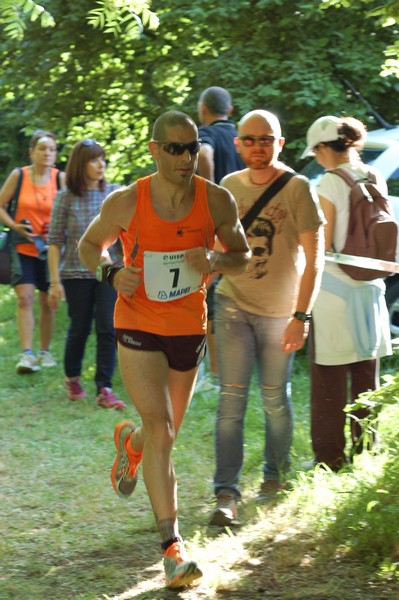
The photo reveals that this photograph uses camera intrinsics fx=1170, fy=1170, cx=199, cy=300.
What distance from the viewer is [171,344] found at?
5.09m

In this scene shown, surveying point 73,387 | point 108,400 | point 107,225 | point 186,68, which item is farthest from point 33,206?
point 107,225

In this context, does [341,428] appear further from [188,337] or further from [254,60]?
[254,60]

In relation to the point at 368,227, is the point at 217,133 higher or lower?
higher

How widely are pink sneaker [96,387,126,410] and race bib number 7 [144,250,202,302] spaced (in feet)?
12.7

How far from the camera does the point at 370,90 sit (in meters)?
11.3

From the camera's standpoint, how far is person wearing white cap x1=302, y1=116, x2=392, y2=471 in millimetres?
6141

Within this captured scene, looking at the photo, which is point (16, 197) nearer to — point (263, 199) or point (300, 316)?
point (263, 199)

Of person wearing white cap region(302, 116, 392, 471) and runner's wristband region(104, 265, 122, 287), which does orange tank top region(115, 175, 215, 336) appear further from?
person wearing white cap region(302, 116, 392, 471)

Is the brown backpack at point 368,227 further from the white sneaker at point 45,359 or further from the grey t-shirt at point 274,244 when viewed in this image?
the white sneaker at point 45,359

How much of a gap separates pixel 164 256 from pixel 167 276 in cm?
9

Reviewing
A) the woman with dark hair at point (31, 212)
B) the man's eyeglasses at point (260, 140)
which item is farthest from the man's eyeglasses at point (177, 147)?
the woman with dark hair at point (31, 212)

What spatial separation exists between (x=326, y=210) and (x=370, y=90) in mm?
5526

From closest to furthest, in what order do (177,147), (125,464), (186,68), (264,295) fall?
1. (177,147)
2. (125,464)
3. (264,295)
4. (186,68)

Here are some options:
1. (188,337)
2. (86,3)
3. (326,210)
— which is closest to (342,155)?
(326,210)
